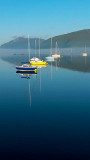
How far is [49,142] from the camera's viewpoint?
14.3 metres

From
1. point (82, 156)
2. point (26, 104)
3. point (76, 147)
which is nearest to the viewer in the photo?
point (82, 156)

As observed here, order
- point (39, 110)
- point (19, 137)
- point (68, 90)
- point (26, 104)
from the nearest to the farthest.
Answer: point (19, 137) → point (39, 110) → point (26, 104) → point (68, 90)

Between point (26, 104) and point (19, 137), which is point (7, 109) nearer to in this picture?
point (26, 104)

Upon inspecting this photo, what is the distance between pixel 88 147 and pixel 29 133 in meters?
4.61

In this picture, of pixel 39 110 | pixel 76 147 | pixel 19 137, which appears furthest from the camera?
pixel 39 110

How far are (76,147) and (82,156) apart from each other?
3.42 ft

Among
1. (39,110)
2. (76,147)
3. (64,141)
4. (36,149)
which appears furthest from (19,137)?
(39,110)

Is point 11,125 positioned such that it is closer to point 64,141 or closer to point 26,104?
point 64,141

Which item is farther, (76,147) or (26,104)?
(26,104)

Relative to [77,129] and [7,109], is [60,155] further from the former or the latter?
[7,109]

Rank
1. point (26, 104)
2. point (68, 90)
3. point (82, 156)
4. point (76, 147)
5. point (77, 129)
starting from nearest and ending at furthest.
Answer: point (82, 156)
point (76, 147)
point (77, 129)
point (26, 104)
point (68, 90)

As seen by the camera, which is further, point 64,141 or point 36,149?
point 64,141

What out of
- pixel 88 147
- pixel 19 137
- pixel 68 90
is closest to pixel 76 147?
pixel 88 147

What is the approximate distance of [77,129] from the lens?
16.7 meters
